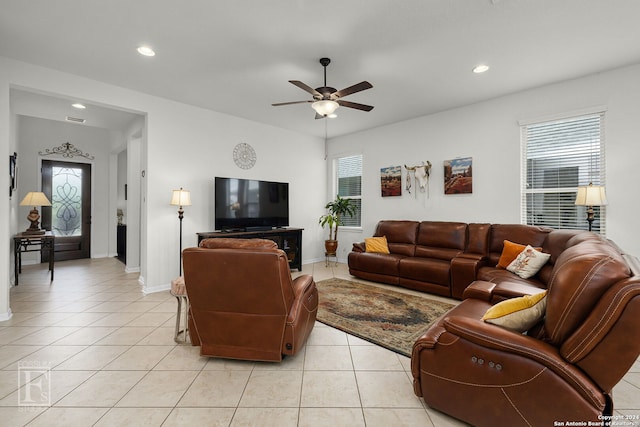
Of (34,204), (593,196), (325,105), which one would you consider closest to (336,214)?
(325,105)

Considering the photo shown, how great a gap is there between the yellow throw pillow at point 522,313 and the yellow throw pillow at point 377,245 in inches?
130

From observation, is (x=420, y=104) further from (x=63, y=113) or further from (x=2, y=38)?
(x=63, y=113)

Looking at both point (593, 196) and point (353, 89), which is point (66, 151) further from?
point (593, 196)

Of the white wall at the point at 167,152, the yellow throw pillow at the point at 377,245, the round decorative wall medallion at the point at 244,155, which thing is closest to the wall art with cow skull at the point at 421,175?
the yellow throw pillow at the point at 377,245

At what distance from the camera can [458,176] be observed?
4.59m

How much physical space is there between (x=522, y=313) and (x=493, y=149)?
11.6 feet

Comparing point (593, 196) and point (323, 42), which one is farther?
point (593, 196)

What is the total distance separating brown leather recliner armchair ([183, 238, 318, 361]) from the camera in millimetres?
1908

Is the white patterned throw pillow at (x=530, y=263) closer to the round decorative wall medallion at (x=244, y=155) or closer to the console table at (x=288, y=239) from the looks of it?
the console table at (x=288, y=239)

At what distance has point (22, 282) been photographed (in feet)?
14.9

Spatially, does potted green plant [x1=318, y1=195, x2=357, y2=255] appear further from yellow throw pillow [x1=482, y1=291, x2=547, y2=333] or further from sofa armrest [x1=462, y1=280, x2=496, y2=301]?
yellow throw pillow [x1=482, y1=291, x2=547, y2=333]

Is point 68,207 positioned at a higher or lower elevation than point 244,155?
lower

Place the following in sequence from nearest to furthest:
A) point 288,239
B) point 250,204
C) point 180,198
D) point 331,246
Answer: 1. point 180,198
2. point 250,204
3. point 288,239
4. point 331,246

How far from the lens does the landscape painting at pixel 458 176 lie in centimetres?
448
